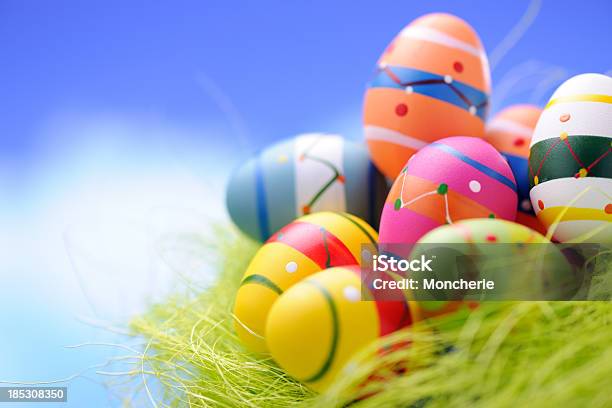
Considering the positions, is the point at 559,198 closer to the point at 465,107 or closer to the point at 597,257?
the point at 597,257

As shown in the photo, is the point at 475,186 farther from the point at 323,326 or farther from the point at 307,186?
the point at 307,186

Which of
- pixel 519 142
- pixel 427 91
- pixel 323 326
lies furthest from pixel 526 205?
pixel 323 326

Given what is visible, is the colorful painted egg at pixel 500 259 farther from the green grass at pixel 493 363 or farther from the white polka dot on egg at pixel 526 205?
the white polka dot on egg at pixel 526 205

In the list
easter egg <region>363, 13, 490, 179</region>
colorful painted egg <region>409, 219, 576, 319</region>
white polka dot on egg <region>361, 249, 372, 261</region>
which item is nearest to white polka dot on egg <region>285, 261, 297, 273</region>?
white polka dot on egg <region>361, 249, 372, 261</region>

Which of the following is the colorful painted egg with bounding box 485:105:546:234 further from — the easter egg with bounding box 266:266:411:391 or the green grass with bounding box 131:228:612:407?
the easter egg with bounding box 266:266:411:391

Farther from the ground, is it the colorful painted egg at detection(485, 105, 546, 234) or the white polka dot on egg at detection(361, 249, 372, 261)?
the colorful painted egg at detection(485, 105, 546, 234)

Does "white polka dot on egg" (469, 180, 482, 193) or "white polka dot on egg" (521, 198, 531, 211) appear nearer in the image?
"white polka dot on egg" (469, 180, 482, 193)
